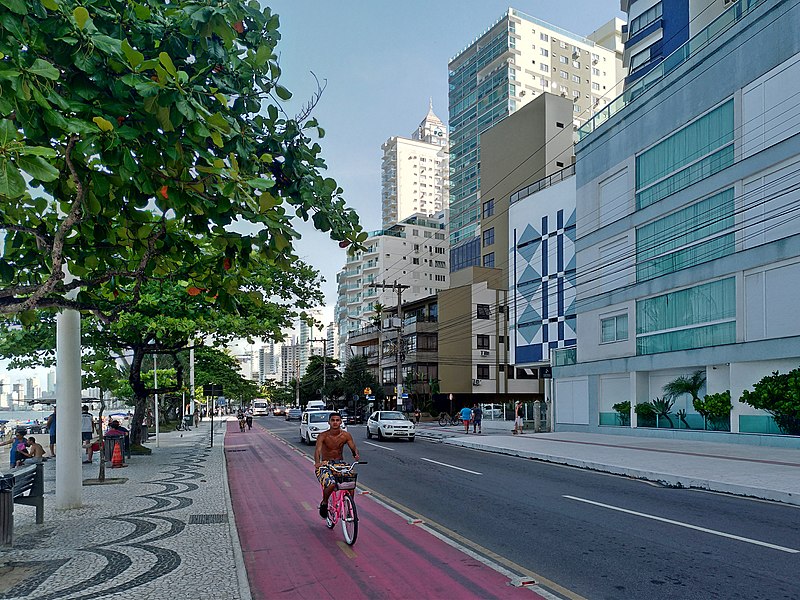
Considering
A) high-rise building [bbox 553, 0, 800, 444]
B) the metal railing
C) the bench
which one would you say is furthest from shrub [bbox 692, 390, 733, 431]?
the bench

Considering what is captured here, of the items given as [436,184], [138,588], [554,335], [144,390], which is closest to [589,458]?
[144,390]

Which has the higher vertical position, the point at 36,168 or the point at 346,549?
the point at 36,168

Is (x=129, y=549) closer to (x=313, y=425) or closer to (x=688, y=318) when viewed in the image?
(x=313, y=425)

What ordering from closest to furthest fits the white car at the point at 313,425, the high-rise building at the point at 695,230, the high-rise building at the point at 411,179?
1. the high-rise building at the point at 695,230
2. the white car at the point at 313,425
3. the high-rise building at the point at 411,179

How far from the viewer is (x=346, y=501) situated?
938 cm

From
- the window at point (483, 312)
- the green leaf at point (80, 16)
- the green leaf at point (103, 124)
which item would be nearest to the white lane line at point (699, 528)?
the green leaf at point (103, 124)

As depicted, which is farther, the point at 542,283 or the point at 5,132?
the point at 542,283

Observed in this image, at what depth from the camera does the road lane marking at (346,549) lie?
8.63 meters

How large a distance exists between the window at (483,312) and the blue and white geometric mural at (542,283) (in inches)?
574

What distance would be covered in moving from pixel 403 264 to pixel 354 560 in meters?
99.9

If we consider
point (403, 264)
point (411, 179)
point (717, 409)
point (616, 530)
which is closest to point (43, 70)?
point (616, 530)

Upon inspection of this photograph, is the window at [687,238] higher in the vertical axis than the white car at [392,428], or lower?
higher

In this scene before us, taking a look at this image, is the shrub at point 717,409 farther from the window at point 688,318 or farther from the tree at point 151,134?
the tree at point 151,134

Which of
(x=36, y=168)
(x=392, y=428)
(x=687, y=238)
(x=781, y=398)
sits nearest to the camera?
(x=36, y=168)
